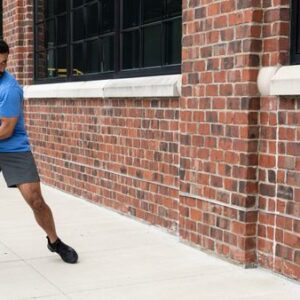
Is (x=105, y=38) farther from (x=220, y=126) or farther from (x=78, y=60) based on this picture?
(x=220, y=126)

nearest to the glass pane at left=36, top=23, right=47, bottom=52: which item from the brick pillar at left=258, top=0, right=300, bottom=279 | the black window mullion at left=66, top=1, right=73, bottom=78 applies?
the black window mullion at left=66, top=1, right=73, bottom=78

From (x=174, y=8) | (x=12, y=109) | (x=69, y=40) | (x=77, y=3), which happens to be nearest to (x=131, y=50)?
(x=174, y=8)

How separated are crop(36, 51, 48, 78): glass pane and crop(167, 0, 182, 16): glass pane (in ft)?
13.6

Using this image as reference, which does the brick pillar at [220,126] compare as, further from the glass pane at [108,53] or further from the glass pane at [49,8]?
the glass pane at [49,8]

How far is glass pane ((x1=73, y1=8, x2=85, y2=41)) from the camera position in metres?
8.68

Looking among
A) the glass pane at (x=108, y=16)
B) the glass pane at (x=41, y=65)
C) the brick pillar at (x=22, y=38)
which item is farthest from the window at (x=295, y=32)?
the brick pillar at (x=22, y=38)

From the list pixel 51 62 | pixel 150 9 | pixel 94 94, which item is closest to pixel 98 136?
pixel 94 94

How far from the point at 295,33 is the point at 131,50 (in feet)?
9.45

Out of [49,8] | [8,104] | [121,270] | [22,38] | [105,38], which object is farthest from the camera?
[22,38]

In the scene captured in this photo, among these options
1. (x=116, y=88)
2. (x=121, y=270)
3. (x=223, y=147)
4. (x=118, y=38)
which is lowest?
(x=121, y=270)

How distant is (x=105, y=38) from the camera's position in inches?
313

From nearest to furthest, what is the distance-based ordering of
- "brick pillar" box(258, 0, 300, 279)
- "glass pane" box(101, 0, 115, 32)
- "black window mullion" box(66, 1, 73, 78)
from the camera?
"brick pillar" box(258, 0, 300, 279) < "glass pane" box(101, 0, 115, 32) < "black window mullion" box(66, 1, 73, 78)

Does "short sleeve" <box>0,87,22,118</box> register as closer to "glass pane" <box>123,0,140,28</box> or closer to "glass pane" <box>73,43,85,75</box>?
"glass pane" <box>123,0,140,28</box>

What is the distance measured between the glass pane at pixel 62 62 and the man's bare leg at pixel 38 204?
439 cm
